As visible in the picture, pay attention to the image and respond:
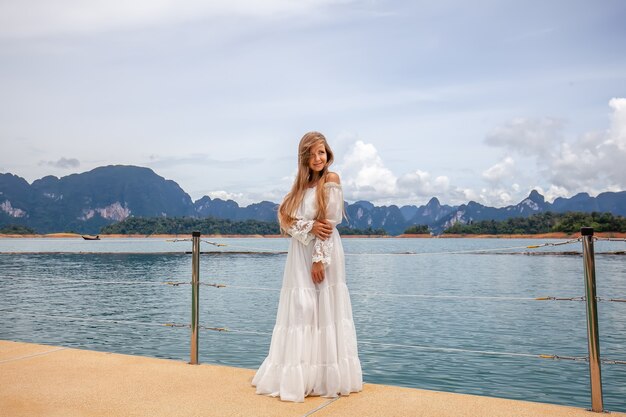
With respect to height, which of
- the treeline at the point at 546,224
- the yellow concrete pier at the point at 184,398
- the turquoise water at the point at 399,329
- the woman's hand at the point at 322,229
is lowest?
the turquoise water at the point at 399,329

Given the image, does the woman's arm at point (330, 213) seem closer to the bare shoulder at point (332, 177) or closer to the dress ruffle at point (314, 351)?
the bare shoulder at point (332, 177)

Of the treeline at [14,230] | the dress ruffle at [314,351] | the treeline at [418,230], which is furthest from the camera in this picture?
the treeline at [418,230]

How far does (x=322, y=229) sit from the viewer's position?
3076mm

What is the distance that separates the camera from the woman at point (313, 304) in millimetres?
3074

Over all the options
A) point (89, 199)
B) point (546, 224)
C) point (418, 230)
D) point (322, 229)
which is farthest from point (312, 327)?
point (89, 199)

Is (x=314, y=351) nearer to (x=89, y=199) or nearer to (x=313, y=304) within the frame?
(x=313, y=304)

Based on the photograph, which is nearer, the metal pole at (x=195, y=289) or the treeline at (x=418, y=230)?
the metal pole at (x=195, y=289)

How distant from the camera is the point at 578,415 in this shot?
2.70 metres

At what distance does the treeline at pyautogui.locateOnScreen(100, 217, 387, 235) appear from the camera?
9181 cm

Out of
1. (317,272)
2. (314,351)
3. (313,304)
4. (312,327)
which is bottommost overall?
(314,351)

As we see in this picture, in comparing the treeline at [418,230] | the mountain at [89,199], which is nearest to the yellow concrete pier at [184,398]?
the treeline at [418,230]

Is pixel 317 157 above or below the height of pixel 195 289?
above

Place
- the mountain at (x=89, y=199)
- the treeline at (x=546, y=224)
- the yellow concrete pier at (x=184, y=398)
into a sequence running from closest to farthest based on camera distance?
the yellow concrete pier at (x=184, y=398) < the treeline at (x=546, y=224) < the mountain at (x=89, y=199)

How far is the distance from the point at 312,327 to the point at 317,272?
322 mm
